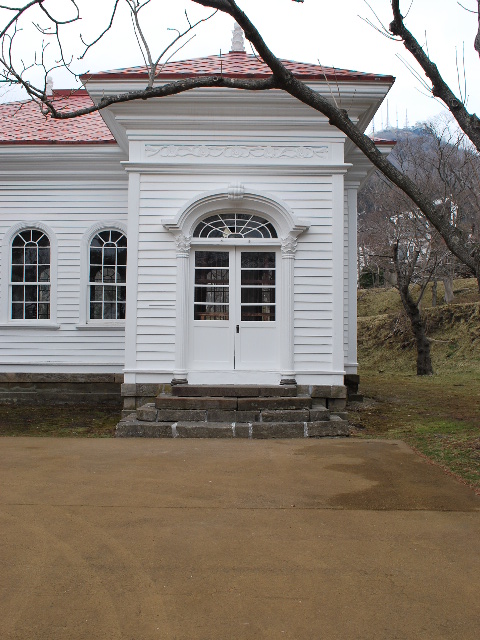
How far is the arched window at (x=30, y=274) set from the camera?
12.2 m

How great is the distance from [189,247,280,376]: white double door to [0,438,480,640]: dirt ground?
2918 millimetres

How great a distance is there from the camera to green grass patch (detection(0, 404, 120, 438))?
28.7 feet

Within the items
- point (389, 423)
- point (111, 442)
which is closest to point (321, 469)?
point (111, 442)

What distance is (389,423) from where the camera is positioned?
31.8 feet

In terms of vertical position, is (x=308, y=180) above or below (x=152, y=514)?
above

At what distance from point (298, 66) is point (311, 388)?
5426 mm

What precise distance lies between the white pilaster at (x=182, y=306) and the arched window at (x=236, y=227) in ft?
1.10

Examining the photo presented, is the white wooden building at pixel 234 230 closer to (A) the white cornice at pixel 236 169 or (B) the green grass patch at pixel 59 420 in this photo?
(A) the white cornice at pixel 236 169

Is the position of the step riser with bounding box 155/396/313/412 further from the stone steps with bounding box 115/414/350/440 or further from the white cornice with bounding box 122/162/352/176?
the white cornice with bounding box 122/162/352/176

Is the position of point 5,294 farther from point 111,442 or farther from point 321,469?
point 321,469

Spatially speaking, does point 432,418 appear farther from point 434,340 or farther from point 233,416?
point 434,340

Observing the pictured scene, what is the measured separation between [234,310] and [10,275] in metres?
5.27

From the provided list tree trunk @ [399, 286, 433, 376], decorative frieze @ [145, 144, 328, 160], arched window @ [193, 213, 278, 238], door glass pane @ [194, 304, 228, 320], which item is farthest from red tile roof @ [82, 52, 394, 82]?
tree trunk @ [399, 286, 433, 376]

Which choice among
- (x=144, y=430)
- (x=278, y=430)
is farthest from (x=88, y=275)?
(x=278, y=430)
